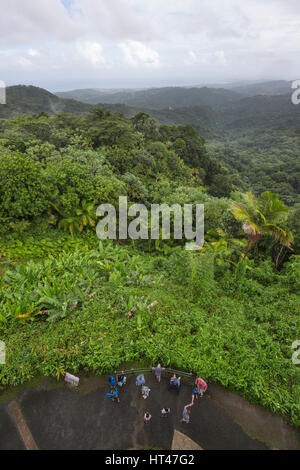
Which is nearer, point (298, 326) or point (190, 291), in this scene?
point (298, 326)

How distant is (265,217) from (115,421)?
8.07m

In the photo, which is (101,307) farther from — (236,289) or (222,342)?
(236,289)

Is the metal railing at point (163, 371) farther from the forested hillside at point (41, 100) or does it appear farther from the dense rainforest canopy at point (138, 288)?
the forested hillside at point (41, 100)

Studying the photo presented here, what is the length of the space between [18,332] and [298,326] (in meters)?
8.48

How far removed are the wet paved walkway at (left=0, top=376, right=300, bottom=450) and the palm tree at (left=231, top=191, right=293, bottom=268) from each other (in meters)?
5.73

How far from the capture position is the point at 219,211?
12.5 meters

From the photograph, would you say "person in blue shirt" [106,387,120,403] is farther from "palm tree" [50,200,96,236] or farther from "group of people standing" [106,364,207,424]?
"palm tree" [50,200,96,236]

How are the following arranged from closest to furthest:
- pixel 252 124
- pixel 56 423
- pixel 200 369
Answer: pixel 56 423, pixel 200 369, pixel 252 124

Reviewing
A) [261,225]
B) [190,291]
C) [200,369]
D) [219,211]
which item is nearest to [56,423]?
[200,369]

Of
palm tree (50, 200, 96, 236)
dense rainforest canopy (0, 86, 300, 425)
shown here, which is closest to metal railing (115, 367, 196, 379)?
dense rainforest canopy (0, 86, 300, 425)

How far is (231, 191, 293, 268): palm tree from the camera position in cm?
860

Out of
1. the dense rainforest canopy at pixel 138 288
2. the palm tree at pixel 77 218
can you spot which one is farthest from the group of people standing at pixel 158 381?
the palm tree at pixel 77 218

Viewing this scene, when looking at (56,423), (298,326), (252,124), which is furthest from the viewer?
(252,124)

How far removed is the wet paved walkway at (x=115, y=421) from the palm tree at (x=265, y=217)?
573 cm
